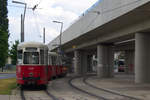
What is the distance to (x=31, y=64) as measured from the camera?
19.9 meters

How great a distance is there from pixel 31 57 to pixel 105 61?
72.6 ft

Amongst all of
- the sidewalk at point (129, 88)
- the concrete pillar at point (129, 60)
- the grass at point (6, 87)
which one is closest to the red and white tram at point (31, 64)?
the grass at point (6, 87)

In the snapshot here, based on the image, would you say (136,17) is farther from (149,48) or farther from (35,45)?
(35,45)

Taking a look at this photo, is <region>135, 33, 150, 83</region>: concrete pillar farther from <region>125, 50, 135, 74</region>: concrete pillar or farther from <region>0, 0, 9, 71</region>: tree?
<region>125, 50, 135, 74</region>: concrete pillar

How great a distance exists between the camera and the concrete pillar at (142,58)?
2811 cm

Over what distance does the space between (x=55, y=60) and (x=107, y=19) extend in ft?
29.0

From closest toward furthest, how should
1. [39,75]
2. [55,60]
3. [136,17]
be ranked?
[39,75]
[136,17]
[55,60]

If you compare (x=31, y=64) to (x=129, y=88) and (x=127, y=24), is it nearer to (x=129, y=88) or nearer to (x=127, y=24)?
(x=129, y=88)

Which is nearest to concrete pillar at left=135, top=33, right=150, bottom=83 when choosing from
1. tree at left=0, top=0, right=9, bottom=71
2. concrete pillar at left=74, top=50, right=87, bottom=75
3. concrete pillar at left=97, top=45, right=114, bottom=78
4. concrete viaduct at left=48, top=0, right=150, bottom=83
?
concrete viaduct at left=48, top=0, right=150, bottom=83

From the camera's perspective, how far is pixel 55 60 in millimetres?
33938

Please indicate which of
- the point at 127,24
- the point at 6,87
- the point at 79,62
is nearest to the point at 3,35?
the point at 79,62

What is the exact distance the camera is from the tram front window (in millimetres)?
20047

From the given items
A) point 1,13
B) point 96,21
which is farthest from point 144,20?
point 1,13

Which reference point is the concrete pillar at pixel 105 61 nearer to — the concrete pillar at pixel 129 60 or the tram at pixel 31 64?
the tram at pixel 31 64
